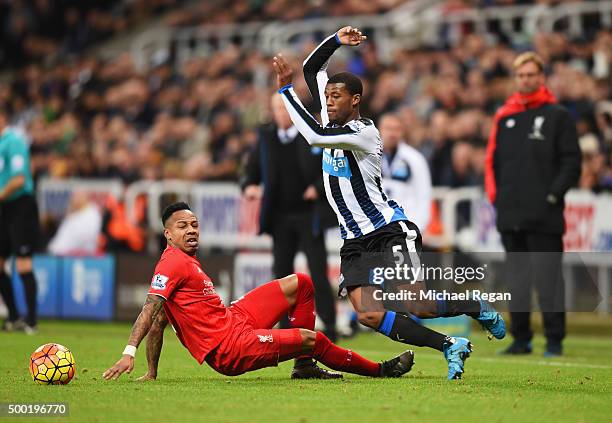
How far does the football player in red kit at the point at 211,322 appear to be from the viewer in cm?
801

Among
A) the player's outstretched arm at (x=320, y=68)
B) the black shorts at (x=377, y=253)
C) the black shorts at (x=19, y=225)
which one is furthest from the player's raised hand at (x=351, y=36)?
the black shorts at (x=19, y=225)

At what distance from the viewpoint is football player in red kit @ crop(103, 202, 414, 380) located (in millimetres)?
8008

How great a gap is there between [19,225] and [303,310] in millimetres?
5741

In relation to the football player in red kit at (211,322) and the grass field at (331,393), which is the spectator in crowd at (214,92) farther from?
the football player in red kit at (211,322)

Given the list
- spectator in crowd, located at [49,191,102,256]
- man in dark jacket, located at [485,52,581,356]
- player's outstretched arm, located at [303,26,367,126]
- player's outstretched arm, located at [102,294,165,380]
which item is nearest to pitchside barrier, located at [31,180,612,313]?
spectator in crowd, located at [49,191,102,256]

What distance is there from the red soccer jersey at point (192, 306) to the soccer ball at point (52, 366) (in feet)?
2.41

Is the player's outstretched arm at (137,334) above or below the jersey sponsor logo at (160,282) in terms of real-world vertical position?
below

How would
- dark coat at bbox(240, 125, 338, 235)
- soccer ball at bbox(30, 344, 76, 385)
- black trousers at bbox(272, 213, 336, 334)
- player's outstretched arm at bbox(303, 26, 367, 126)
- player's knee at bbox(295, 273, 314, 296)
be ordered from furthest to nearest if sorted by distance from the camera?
dark coat at bbox(240, 125, 338, 235) < black trousers at bbox(272, 213, 336, 334) < player's outstretched arm at bbox(303, 26, 367, 126) < player's knee at bbox(295, 273, 314, 296) < soccer ball at bbox(30, 344, 76, 385)

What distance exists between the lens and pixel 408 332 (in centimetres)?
821

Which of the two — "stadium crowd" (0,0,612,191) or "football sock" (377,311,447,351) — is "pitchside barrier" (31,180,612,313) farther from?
"football sock" (377,311,447,351)

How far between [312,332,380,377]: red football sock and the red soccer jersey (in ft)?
2.06

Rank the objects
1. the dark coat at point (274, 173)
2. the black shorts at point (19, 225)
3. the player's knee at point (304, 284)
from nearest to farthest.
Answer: the player's knee at point (304, 284)
the dark coat at point (274, 173)
the black shorts at point (19, 225)

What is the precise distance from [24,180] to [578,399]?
25.1ft

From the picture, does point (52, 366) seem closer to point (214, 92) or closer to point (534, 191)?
point (534, 191)
